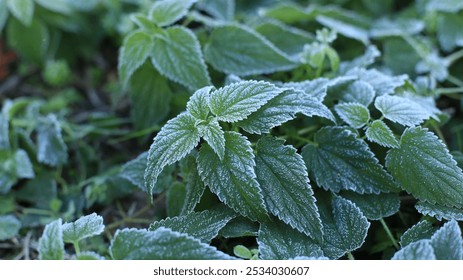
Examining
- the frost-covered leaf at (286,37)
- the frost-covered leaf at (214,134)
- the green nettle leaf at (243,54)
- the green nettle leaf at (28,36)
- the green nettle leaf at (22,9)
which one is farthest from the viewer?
the green nettle leaf at (28,36)

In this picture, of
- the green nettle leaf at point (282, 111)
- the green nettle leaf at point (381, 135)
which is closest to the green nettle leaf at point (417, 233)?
the green nettle leaf at point (381, 135)

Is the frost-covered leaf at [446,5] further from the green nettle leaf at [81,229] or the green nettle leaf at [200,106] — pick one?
the green nettle leaf at [81,229]

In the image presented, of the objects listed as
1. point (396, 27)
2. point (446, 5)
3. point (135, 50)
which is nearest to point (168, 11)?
point (135, 50)

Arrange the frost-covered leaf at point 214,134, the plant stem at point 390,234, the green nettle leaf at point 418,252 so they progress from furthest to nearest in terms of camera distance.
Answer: the plant stem at point 390,234, the frost-covered leaf at point 214,134, the green nettle leaf at point 418,252

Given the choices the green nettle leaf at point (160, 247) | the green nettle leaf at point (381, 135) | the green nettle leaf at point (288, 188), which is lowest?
the green nettle leaf at point (160, 247)

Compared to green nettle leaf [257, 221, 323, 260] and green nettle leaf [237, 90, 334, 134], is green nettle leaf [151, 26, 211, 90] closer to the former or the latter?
→ green nettle leaf [237, 90, 334, 134]

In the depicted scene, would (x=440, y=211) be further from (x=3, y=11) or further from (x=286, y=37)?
(x=3, y=11)

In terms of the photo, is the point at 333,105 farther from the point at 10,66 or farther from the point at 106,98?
the point at 10,66
